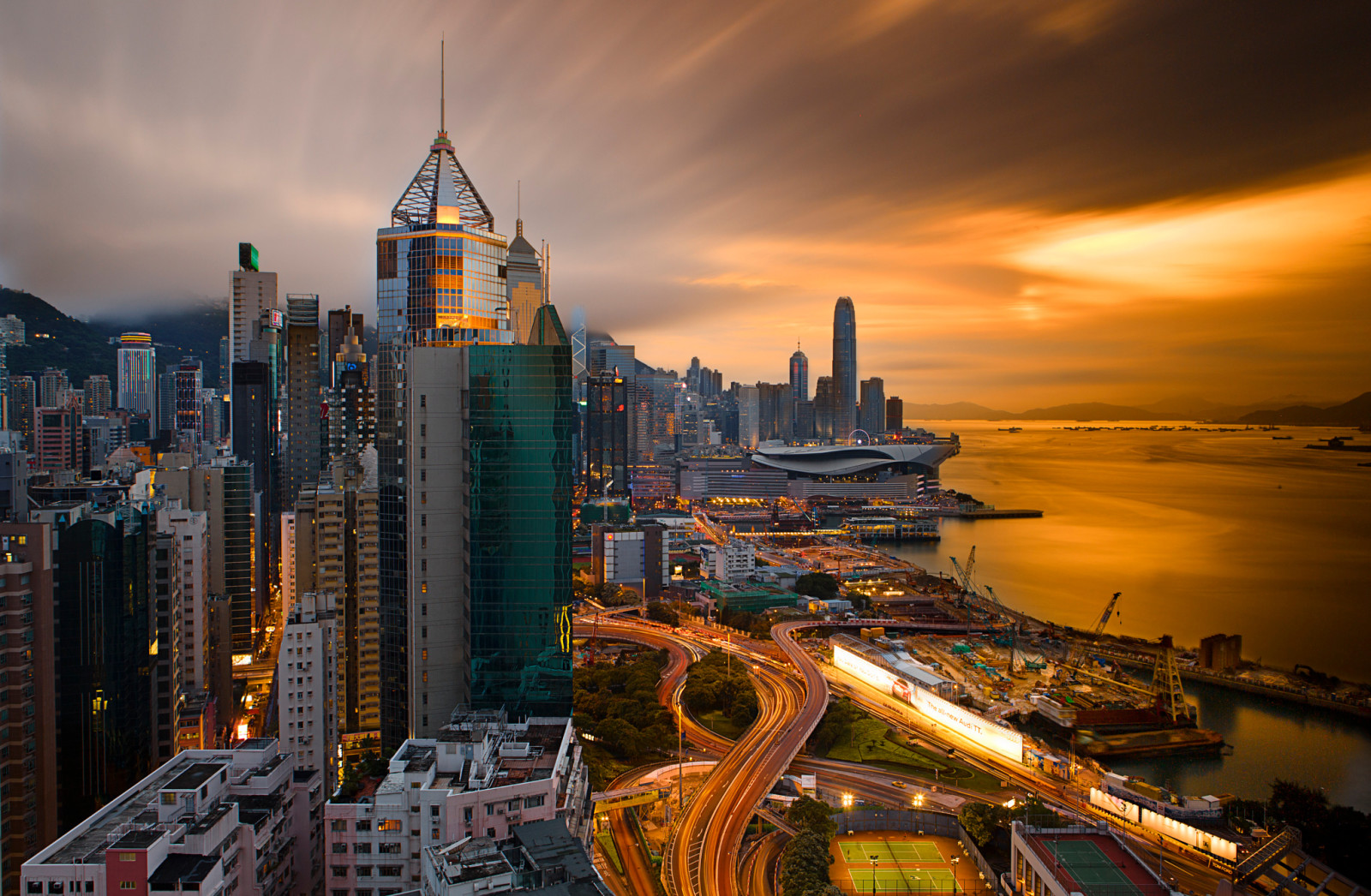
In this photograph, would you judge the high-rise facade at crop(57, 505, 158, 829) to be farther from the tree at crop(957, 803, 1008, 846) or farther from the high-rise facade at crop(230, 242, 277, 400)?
the high-rise facade at crop(230, 242, 277, 400)

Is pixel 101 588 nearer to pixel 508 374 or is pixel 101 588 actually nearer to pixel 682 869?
pixel 508 374

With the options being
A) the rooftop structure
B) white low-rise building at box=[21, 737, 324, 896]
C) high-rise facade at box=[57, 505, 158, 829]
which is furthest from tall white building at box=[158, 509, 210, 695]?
the rooftop structure

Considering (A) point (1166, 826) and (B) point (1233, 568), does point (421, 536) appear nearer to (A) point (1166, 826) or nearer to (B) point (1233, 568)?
(A) point (1166, 826)

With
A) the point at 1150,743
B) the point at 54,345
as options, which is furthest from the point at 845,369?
the point at 1150,743

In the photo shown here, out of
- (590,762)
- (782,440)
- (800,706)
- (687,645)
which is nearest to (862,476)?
(782,440)

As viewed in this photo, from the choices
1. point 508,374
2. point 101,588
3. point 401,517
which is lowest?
point 101,588

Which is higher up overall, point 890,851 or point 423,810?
point 423,810

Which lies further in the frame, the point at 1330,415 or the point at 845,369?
the point at 845,369
